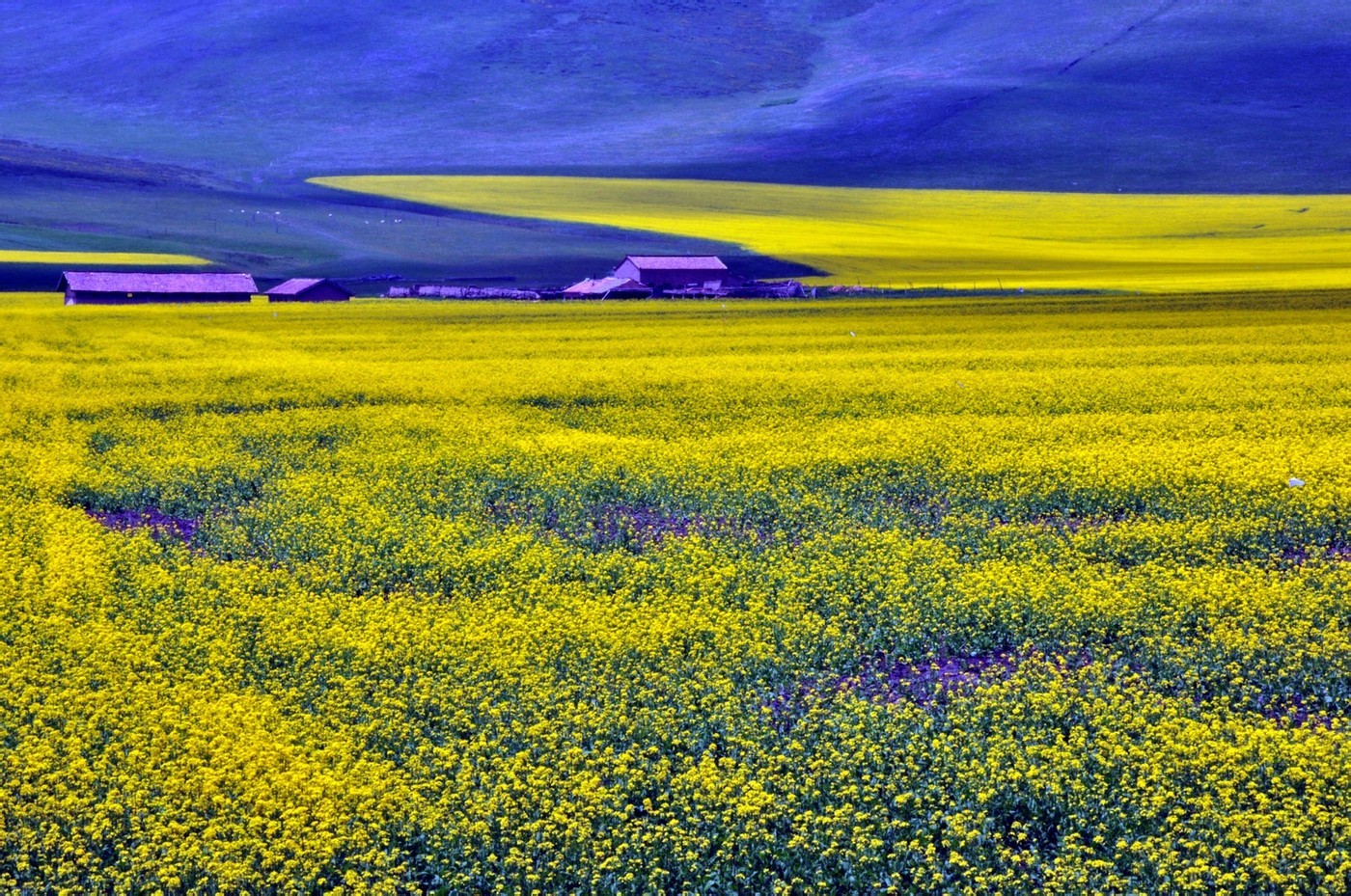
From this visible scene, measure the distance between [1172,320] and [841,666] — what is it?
37814mm

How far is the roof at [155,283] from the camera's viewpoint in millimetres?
71562

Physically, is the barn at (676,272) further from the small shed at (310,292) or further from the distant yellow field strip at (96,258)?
the distant yellow field strip at (96,258)

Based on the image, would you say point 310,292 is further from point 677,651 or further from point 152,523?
point 677,651

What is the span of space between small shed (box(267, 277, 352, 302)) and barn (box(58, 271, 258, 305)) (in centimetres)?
159

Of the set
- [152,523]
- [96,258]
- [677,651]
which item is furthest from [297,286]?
[677,651]

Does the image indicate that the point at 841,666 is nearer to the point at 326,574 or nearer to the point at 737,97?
the point at 326,574

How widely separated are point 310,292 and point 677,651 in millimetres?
67765

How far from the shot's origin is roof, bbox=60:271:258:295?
7156 centimetres

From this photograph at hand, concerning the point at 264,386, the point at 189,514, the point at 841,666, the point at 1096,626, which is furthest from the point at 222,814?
the point at 264,386

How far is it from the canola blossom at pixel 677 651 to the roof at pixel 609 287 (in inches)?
1890

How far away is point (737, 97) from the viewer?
197 metres

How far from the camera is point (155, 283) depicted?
243 ft

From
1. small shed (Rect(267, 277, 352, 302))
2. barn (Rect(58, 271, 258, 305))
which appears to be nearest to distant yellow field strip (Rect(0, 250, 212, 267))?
barn (Rect(58, 271, 258, 305))

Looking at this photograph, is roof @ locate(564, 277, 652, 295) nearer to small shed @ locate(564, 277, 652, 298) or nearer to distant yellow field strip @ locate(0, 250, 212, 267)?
small shed @ locate(564, 277, 652, 298)
